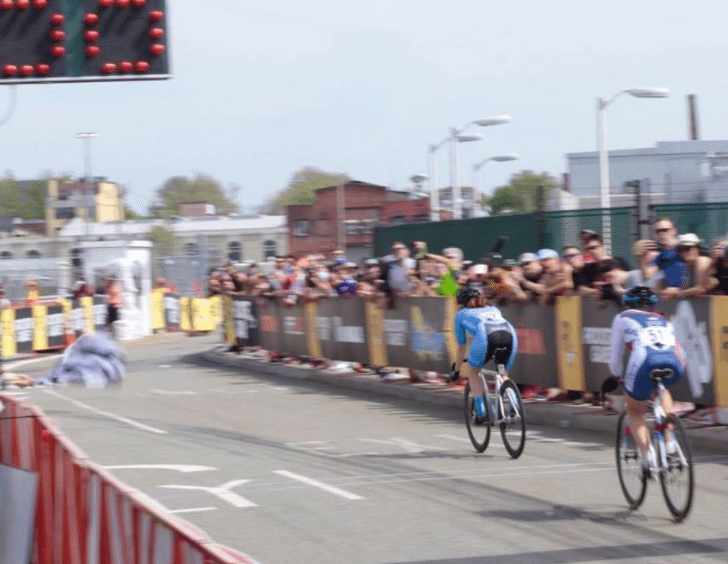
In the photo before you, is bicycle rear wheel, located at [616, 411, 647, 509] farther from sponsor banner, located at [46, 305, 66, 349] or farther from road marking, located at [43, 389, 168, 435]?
sponsor banner, located at [46, 305, 66, 349]

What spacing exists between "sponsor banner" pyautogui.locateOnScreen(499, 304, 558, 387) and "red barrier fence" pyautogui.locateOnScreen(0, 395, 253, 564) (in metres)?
8.88

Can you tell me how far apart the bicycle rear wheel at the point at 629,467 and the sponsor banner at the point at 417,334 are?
354 inches

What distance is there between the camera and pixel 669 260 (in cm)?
1338

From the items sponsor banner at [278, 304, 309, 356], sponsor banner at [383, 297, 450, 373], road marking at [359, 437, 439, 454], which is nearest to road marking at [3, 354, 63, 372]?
sponsor banner at [278, 304, 309, 356]

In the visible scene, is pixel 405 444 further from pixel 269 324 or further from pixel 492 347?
pixel 269 324

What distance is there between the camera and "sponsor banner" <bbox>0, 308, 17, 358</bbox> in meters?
32.1

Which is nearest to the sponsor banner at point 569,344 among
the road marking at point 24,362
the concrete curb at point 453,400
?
the concrete curb at point 453,400

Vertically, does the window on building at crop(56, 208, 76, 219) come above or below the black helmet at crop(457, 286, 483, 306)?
above

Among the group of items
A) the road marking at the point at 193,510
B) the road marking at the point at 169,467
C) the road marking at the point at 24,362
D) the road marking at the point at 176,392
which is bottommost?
the road marking at the point at 24,362

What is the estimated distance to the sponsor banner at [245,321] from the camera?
28.0 meters

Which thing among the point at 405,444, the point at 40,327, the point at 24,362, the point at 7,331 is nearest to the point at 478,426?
the point at 405,444

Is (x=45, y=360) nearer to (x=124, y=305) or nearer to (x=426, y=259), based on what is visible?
(x=124, y=305)

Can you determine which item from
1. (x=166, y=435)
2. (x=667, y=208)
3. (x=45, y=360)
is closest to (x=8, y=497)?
(x=166, y=435)

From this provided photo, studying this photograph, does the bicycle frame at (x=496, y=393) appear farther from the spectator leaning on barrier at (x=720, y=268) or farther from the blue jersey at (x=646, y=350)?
the blue jersey at (x=646, y=350)
